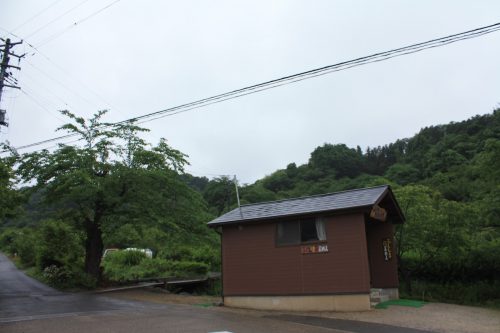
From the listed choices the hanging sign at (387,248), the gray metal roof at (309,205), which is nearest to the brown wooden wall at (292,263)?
the gray metal roof at (309,205)

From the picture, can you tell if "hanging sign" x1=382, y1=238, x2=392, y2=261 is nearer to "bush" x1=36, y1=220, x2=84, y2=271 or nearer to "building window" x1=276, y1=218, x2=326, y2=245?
"building window" x1=276, y1=218, x2=326, y2=245

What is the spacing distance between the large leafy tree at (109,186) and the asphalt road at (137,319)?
4.53 meters

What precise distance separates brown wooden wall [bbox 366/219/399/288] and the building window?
2566 millimetres

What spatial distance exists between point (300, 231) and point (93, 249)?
11.1 meters

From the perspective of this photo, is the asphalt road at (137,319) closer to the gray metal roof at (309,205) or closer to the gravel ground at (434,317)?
the gravel ground at (434,317)

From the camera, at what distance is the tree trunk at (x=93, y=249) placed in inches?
773

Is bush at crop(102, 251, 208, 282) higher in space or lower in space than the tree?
lower

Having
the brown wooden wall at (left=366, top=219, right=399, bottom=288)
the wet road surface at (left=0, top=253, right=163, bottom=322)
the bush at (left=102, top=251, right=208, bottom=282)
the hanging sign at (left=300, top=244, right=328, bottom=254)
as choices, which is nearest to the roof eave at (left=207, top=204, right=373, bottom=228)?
the hanging sign at (left=300, top=244, right=328, bottom=254)

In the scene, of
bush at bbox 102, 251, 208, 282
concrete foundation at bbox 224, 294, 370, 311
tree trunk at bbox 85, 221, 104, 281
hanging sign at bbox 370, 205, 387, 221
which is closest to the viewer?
concrete foundation at bbox 224, 294, 370, 311

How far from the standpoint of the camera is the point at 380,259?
14828 millimetres

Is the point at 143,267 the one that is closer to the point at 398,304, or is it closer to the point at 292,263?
the point at 292,263

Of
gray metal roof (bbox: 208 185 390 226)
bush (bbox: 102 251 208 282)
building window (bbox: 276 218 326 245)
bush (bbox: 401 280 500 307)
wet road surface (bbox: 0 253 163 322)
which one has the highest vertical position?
gray metal roof (bbox: 208 185 390 226)

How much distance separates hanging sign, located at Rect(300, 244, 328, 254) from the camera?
12.6 meters

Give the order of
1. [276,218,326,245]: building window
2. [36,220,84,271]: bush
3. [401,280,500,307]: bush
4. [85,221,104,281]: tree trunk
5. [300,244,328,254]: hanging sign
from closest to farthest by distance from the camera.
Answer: [300,244,328,254]: hanging sign
[276,218,326,245]: building window
[401,280,500,307]: bush
[85,221,104,281]: tree trunk
[36,220,84,271]: bush
